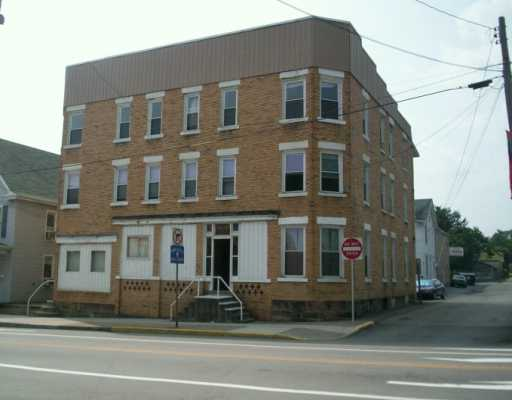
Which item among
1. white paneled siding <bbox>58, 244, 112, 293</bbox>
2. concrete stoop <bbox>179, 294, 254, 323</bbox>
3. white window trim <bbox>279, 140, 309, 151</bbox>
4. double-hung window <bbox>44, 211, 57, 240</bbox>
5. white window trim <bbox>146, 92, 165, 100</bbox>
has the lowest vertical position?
concrete stoop <bbox>179, 294, 254, 323</bbox>

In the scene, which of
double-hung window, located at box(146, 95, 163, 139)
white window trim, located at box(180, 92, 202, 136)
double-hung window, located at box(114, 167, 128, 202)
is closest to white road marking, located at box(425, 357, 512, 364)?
white window trim, located at box(180, 92, 202, 136)

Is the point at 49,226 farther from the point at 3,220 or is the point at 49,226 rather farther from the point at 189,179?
the point at 189,179

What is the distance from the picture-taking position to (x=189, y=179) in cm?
2447

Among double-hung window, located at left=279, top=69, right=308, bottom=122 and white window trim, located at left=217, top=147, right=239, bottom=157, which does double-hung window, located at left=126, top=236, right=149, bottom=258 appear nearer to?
white window trim, located at left=217, top=147, right=239, bottom=157

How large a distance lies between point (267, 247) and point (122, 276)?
288 inches

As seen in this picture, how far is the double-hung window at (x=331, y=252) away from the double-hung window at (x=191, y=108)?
7.57m

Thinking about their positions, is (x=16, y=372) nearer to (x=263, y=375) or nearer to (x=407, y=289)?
(x=263, y=375)

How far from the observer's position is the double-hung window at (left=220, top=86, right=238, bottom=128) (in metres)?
23.8

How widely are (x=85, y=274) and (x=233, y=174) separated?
883 cm

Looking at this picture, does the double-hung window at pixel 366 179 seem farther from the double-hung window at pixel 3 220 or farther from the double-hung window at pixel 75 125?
the double-hung window at pixel 3 220

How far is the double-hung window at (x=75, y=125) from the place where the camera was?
2770cm

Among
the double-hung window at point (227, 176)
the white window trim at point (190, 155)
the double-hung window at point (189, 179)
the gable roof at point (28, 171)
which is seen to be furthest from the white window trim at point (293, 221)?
the gable roof at point (28, 171)

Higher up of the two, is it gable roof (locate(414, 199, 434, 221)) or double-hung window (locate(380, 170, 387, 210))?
gable roof (locate(414, 199, 434, 221))

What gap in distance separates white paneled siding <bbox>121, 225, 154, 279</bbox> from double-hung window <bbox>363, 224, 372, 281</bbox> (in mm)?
9341
